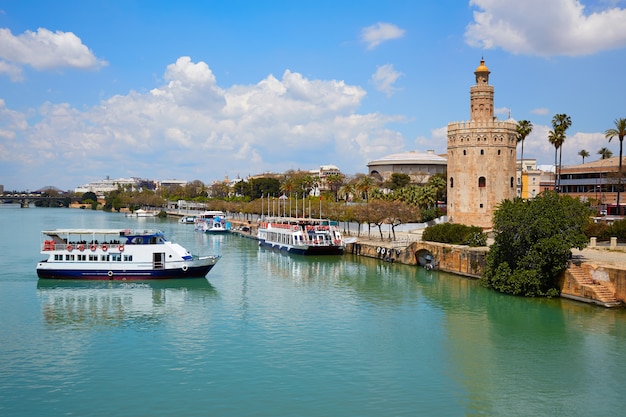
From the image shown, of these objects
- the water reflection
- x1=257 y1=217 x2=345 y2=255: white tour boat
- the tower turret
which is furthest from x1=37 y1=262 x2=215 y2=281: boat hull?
the tower turret

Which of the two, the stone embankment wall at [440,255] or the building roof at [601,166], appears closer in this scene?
the stone embankment wall at [440,255]

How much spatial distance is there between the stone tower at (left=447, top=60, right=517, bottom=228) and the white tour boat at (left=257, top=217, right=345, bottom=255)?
13141 millimetres

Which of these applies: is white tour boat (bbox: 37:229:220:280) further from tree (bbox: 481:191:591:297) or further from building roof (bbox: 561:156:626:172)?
building roof (bbox: 561:156:626:172)

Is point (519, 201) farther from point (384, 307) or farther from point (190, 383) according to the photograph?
point (190, 383)

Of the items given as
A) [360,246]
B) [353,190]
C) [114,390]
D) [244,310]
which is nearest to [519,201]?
[244,310]

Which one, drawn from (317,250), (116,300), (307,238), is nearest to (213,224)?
(307,238)

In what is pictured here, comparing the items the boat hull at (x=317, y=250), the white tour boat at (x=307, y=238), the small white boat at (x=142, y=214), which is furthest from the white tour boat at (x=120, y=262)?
the small white boat at (x=142, y=214)

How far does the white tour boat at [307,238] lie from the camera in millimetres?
65625

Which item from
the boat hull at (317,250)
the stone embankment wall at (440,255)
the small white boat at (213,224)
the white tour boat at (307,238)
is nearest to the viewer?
the stone embankment wall at (440,255)

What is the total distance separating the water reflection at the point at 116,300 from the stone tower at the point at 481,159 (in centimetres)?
3124

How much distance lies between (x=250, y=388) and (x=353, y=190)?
8581cm

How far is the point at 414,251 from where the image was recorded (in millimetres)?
56938

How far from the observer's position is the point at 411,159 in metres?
147

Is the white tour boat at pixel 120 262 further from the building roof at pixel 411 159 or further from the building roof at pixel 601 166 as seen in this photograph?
the building roof at pixel 411 159
